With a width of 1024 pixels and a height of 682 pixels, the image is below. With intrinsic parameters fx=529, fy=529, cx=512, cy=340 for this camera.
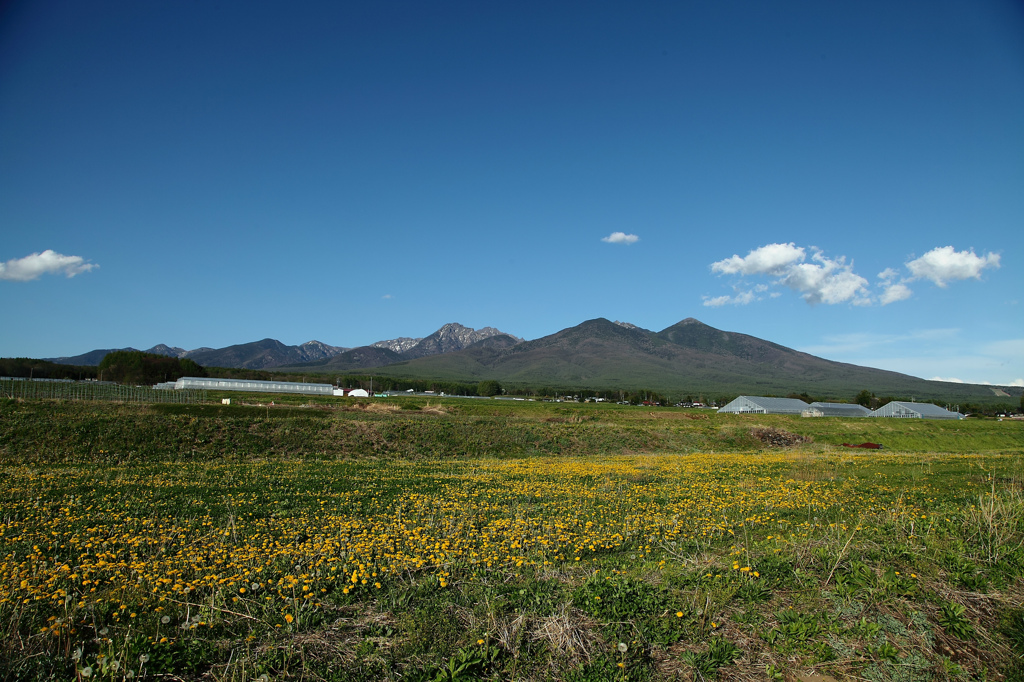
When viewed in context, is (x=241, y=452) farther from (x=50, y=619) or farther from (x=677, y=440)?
(x=677, y=440)

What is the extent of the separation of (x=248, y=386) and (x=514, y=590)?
449 ft

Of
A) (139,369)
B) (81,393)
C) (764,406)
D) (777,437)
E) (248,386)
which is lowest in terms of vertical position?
(777,437)

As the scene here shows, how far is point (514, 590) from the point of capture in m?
8.03

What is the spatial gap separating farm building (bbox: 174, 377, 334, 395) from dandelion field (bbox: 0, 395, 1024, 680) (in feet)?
393

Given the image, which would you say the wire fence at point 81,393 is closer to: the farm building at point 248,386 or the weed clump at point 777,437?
the farm building at point 248,386

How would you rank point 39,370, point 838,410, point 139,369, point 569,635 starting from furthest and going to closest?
1. point 39,370
2. point 139,369
3. point 838,410
4. point 569,635

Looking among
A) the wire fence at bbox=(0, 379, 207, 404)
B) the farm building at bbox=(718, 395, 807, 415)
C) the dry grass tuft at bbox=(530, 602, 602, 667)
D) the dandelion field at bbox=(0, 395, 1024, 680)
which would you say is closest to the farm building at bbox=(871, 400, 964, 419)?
the farm building at bbox=(718, 395, 807, 415)

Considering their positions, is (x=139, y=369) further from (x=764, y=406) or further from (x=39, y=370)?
(x=764, y=406)

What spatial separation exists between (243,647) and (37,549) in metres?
6.24

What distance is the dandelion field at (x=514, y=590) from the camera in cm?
620

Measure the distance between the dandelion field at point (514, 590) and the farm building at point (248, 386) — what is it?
4720 inches

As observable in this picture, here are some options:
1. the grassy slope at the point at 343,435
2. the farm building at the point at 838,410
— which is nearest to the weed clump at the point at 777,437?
the grassy slope at the point at 343,435

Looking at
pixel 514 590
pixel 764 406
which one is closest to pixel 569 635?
pixel 514 590

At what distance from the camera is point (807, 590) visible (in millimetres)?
7863
